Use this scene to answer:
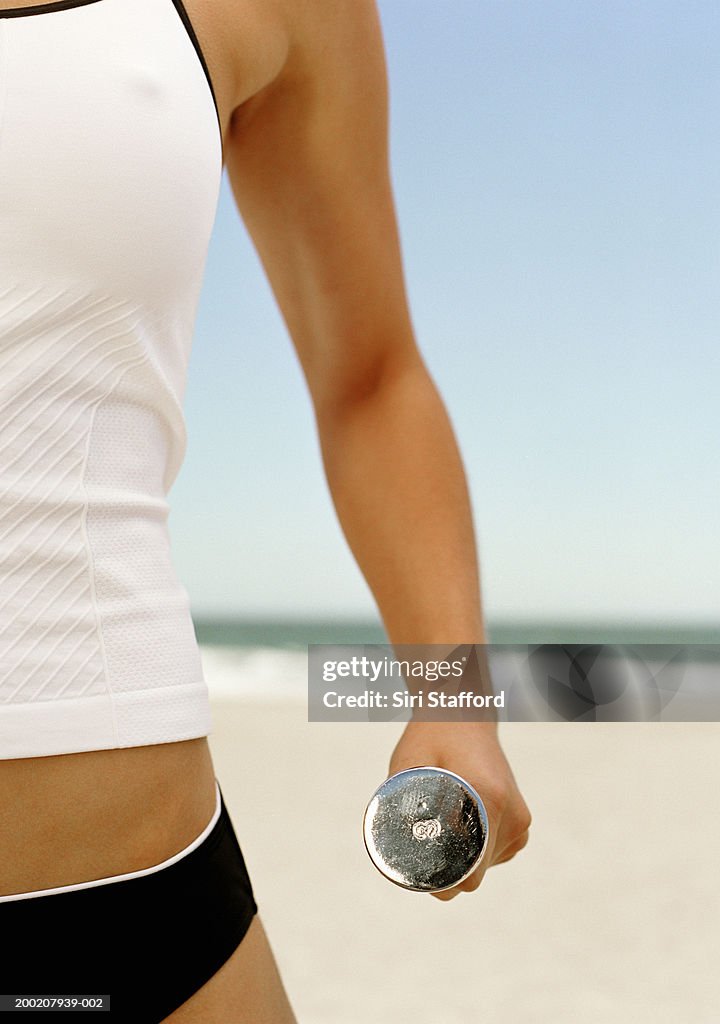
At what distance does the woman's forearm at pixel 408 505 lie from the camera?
1.79 ft

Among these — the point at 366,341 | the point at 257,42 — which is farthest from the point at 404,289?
the point at 257,42

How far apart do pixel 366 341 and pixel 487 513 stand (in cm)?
1197

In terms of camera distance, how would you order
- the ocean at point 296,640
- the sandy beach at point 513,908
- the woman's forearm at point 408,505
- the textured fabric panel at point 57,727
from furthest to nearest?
the ocean at point 296,640
the sandy beach at point 513,908
the woman's forearm at point 408,505
the textured fabric panel at point 57,727

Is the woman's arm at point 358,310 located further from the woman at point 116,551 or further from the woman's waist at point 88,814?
the woman's waist at point 88,814

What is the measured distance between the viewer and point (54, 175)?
1.47ft

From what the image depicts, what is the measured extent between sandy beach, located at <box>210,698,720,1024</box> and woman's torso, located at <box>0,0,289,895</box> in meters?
2.18

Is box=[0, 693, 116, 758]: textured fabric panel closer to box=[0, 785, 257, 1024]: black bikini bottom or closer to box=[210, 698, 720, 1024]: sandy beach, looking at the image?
box=[0, 785, 257, 1024]: black bikini bottom

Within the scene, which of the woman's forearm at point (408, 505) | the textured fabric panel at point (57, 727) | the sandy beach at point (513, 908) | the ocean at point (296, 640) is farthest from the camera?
the ocean at point (296, 640)

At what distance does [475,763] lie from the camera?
1.54ft

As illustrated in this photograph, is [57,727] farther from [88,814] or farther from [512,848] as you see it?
[512,848]

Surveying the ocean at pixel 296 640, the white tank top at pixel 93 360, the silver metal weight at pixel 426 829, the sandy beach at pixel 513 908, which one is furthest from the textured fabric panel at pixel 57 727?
the ocean at pixel 296 640

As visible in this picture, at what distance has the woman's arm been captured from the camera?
56cm

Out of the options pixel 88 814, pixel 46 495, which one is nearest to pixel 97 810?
pixel 88 814

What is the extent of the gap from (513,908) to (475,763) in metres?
3.09
